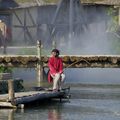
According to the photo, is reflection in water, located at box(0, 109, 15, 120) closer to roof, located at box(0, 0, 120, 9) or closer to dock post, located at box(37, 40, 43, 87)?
dock post, located at box(37, 40, 43, 87)

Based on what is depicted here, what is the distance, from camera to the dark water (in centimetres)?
2117

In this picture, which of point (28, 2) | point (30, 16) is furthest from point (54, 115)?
point (30, 16)

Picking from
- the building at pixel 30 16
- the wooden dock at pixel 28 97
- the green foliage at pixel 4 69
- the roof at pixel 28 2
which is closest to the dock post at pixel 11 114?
the wooden dock at pixel 28 97

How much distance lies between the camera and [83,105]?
23.9m

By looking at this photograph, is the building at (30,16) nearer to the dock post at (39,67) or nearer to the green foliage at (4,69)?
the green foliage at (4,69)

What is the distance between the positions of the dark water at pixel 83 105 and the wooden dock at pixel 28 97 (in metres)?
0.21

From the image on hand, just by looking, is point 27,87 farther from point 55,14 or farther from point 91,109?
point 55,14

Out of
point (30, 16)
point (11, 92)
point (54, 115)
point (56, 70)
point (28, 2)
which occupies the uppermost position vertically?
point (28, 2)

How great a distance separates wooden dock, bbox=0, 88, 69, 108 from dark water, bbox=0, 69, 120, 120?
0.21 meters

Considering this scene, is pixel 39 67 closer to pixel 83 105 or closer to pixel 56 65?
pixel 56 65

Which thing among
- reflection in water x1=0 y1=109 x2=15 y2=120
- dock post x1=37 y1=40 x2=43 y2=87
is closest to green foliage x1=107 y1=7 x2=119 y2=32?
dock post x1=37 y1=40 x2=43 y2=87

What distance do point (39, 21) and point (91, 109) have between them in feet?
107

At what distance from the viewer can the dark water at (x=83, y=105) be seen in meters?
21.2

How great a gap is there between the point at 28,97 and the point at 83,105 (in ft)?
6.61
